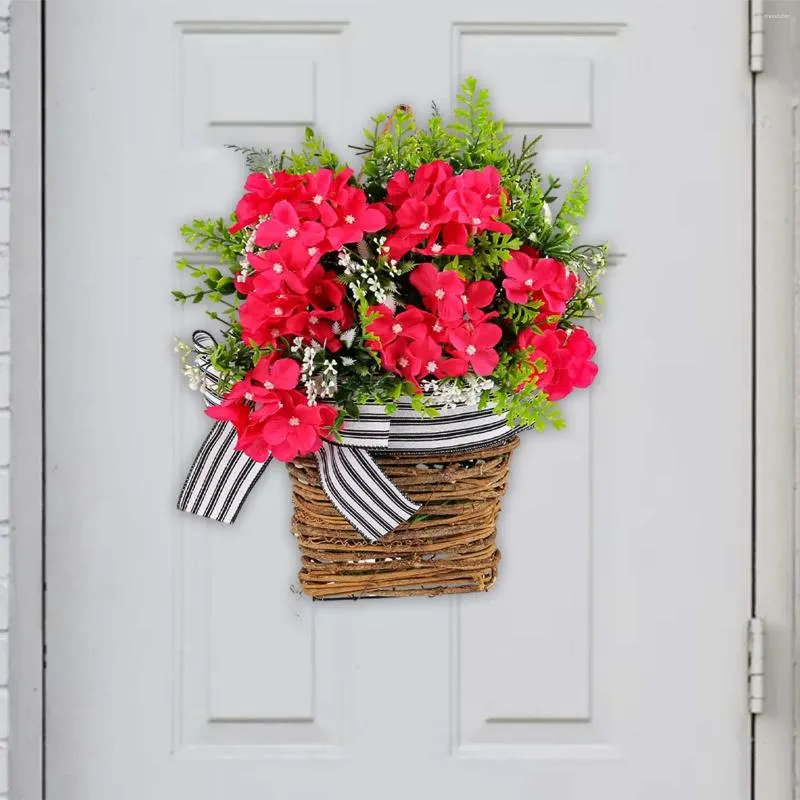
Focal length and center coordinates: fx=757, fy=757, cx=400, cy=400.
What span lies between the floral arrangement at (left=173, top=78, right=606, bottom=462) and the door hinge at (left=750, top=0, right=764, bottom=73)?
44 centimetres

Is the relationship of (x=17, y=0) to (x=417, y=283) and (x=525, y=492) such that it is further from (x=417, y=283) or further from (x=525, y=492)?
(x=525, y=492)

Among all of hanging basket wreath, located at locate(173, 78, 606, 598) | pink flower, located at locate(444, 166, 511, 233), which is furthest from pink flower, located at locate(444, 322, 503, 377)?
pink flower, located at locate(444, 166, 511, 233)

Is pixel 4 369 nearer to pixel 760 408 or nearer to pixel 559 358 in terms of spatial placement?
pixel 559 358

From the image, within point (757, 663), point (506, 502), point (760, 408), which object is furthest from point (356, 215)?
point (757, 663)

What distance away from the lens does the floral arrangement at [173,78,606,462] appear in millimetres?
768

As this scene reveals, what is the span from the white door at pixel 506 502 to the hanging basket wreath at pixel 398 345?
0.19 metres

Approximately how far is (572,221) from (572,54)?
0.24 m

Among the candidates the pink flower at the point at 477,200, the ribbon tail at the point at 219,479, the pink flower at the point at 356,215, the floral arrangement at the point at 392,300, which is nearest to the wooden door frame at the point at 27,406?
the ribbon tail at the point at 219,479

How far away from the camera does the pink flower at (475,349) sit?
76 cm

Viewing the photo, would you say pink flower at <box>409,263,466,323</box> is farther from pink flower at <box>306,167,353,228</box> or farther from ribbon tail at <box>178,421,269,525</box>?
ribbon tail at <box>178,421,269,525</box>

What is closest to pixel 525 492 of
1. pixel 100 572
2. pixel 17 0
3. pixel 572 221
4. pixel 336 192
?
pixel 572 221

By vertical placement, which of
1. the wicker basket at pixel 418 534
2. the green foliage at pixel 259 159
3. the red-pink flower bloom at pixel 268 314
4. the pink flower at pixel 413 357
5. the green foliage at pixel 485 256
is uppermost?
the green foliage at pixel 259 159

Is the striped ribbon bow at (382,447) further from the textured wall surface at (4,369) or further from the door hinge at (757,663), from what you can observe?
the door hinge at (757,663)

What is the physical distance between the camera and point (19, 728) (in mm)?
1045
